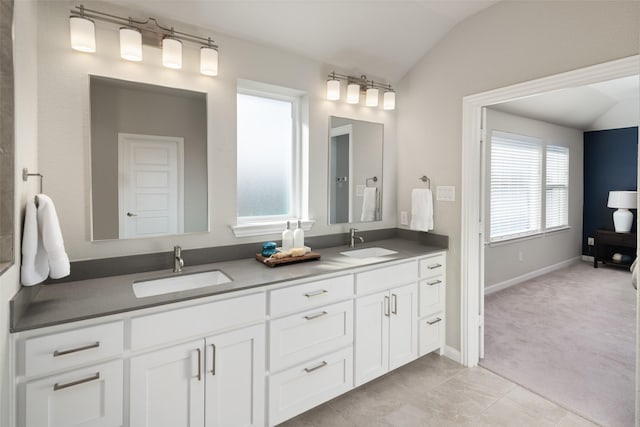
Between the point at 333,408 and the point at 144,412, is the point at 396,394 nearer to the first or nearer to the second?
the point at 333,408

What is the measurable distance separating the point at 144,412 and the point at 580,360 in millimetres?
3158

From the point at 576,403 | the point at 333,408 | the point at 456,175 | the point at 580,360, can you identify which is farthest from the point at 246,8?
the point at 580,360

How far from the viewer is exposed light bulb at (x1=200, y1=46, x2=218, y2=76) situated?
2.00 meters

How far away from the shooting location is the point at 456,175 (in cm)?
265

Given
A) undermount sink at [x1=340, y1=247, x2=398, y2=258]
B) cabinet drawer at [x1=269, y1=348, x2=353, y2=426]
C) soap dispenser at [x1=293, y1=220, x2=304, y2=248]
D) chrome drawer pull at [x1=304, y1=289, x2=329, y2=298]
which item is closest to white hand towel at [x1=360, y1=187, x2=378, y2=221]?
undermount sink at [x1=340, y1=247, x2=398, y2=258]

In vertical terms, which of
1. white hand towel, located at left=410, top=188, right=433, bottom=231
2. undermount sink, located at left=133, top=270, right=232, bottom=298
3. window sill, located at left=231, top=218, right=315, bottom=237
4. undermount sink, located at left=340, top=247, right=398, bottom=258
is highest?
white hand towel, located at left=410, top=188, right=433, bottom=231

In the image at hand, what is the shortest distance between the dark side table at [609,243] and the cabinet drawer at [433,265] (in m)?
4.44

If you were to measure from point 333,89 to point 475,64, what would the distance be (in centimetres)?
107

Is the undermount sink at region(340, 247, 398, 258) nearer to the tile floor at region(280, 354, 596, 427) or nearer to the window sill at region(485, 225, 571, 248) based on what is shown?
the tile floor at region(280, 354, 596, 427)

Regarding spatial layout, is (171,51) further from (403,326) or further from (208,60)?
(403,326)

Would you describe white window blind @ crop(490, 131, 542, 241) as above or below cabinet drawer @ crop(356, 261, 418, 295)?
above

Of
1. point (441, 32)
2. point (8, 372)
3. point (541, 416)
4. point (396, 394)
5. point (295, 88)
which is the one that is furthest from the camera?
point (441, 32)

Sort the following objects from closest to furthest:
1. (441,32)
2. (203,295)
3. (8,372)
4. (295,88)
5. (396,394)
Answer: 1. (8,372)
2. (203,295)
3. (396,394)
4. (295,88)
5. (441,32)

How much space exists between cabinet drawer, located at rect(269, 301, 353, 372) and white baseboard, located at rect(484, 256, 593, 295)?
2992 millimetres
